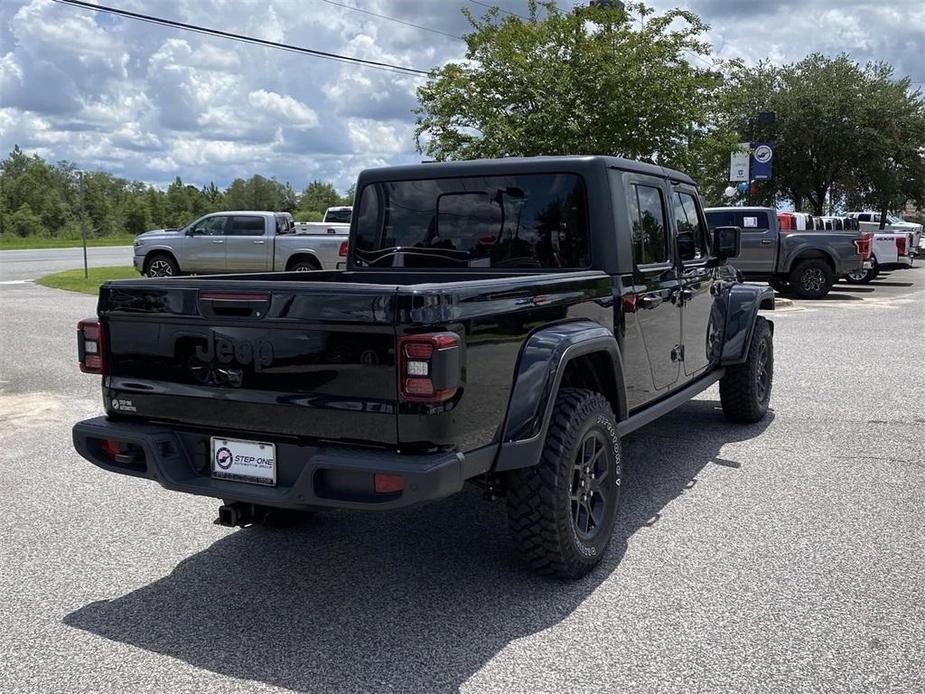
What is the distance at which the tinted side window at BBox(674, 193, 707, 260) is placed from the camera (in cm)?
587

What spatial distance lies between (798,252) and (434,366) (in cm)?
1731

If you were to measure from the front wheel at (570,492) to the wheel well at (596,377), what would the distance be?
7.9 inches

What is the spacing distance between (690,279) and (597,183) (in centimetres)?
137

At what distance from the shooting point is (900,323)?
47.7 ft

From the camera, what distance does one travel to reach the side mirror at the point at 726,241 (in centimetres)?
640

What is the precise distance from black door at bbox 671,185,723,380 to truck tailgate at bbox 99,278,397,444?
2.86 meters

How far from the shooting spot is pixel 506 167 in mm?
5027

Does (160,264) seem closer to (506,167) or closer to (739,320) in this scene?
(739,320)

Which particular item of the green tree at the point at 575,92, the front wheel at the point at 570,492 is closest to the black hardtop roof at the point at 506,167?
the front wheel at the point at 570,492

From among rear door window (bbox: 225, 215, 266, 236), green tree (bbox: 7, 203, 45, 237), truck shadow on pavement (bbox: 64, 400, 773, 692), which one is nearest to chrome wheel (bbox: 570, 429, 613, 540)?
truck shadow on pavement (bbox: 64, 400, 773, 692)

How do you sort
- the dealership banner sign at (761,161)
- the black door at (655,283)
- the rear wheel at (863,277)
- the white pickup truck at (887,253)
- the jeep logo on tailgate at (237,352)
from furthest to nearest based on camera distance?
the dealership banner sign at (761,161), the white pickup truck at (887,253), the rear wheel at (863,277), the black door at (655,283), the jeep logo on tailgate at (237,352)

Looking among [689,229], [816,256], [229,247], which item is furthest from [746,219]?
[689,229]

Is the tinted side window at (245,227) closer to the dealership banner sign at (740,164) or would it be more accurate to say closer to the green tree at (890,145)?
the dealership banner sign at (740,164)

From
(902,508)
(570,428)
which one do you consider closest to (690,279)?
(902,508)
